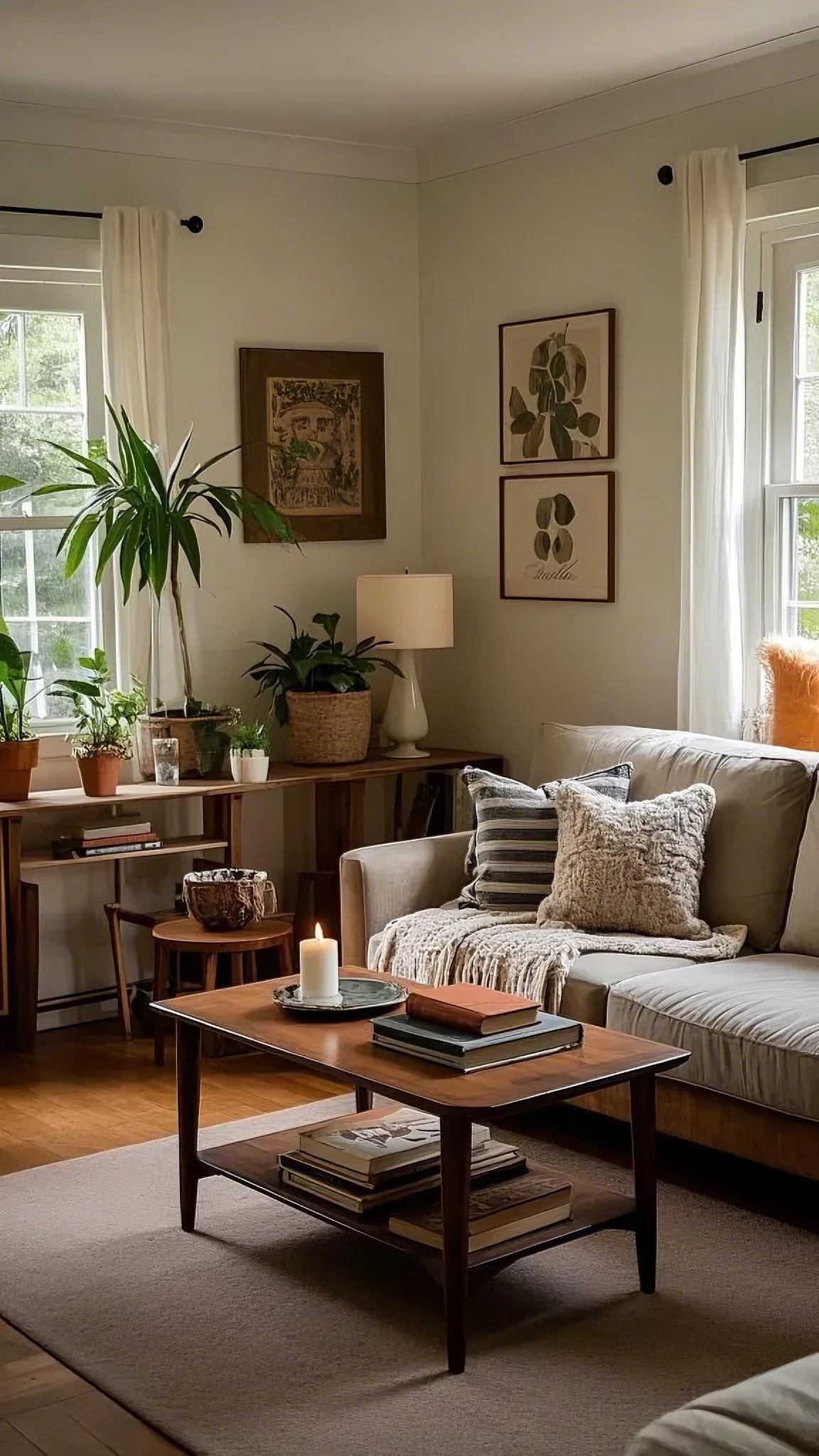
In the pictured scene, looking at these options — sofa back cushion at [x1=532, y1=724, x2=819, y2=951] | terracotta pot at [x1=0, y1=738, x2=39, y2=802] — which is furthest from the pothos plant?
terracotta pot at [x1=0, y1=738, x2=39, y2=802]

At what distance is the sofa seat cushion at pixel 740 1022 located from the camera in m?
3.21

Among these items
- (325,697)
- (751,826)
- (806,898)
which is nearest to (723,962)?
(806,898)

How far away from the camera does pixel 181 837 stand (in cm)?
518

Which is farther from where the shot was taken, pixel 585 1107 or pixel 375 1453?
pixel 585 1107

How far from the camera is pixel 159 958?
4582 mm

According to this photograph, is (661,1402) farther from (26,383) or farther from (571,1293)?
(26,383)

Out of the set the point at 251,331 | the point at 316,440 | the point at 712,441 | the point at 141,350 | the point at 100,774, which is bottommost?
the point at 100,774

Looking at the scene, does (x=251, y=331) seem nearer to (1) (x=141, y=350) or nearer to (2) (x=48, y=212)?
(1) (x=141, y=350)

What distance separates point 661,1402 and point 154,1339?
887mm

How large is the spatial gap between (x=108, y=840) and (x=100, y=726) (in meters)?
0.33

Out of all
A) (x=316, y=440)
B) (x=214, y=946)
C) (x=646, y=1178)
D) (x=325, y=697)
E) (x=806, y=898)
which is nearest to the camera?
(x=646, y=1178)

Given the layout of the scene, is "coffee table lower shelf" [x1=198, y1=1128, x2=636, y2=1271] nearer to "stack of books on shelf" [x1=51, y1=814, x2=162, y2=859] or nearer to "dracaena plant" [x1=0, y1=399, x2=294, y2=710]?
"stack of books on shelf" [x1=51, y1=814, x2=162, y2=859]

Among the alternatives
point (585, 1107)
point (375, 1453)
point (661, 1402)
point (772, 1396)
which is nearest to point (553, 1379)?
point (661, 1402)

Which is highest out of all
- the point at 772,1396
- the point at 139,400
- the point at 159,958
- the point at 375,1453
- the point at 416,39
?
the point at 416,39
